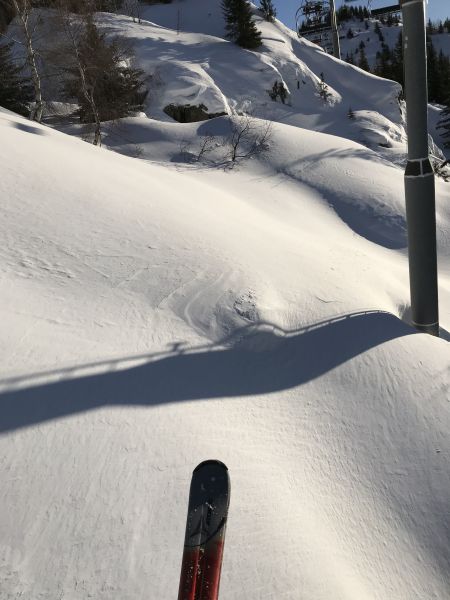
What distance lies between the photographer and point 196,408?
9.42 feet

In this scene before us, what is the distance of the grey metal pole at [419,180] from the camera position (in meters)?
4.18

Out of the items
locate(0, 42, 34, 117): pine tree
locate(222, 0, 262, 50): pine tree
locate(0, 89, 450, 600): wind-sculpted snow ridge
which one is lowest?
locate(0, 89, 450, 600): wind-sculpted snow ridge

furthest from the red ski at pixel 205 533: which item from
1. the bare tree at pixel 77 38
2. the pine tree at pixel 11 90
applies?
the pine tree at pixel 11 90

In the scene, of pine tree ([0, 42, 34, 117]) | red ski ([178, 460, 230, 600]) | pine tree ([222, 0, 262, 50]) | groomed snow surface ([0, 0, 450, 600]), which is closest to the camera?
red ski ([178, 460, 230, 600])

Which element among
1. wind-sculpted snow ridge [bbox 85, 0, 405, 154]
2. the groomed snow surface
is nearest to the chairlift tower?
wind-sculpted snow ridge [bbox 85, 0, 405, 154]

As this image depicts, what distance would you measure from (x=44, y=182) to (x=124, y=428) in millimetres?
4131

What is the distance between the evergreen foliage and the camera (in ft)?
44.1

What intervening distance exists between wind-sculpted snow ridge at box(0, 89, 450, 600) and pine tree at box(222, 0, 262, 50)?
79.0 ft

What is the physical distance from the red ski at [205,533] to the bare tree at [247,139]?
36.9ft

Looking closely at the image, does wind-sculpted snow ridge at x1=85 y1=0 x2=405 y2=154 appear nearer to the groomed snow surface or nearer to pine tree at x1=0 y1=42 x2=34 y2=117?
pine tree at x1=0 y1=42 x2=34 y2=117

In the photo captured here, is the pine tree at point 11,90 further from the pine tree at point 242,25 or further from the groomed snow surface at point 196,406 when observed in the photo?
the pine tree at point 242,25

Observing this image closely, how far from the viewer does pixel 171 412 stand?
2.77 m

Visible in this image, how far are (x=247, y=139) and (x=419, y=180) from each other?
32.3ft

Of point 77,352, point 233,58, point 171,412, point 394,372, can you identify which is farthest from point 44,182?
point 233,58
